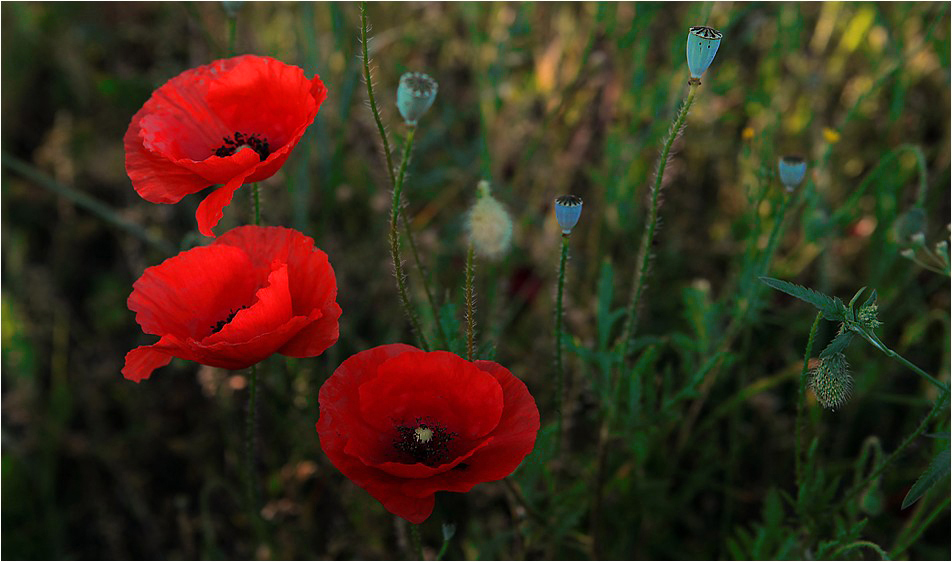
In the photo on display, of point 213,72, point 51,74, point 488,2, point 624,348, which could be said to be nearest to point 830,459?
point 624,348

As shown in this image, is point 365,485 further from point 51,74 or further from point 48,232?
point 51,74

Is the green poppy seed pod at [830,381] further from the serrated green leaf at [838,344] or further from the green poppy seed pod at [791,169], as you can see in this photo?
the green poppy seed pod at [791,169]

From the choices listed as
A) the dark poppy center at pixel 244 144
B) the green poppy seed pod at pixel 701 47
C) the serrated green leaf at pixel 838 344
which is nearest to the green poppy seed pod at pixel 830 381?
the serrated green leaf at pixel 838 344

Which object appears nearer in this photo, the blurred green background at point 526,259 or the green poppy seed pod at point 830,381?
A: the green poppy seed pod at point 830,381

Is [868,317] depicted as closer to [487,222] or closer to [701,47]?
[701,47]

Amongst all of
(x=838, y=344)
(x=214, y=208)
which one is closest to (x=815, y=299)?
(x=838, y=344)
